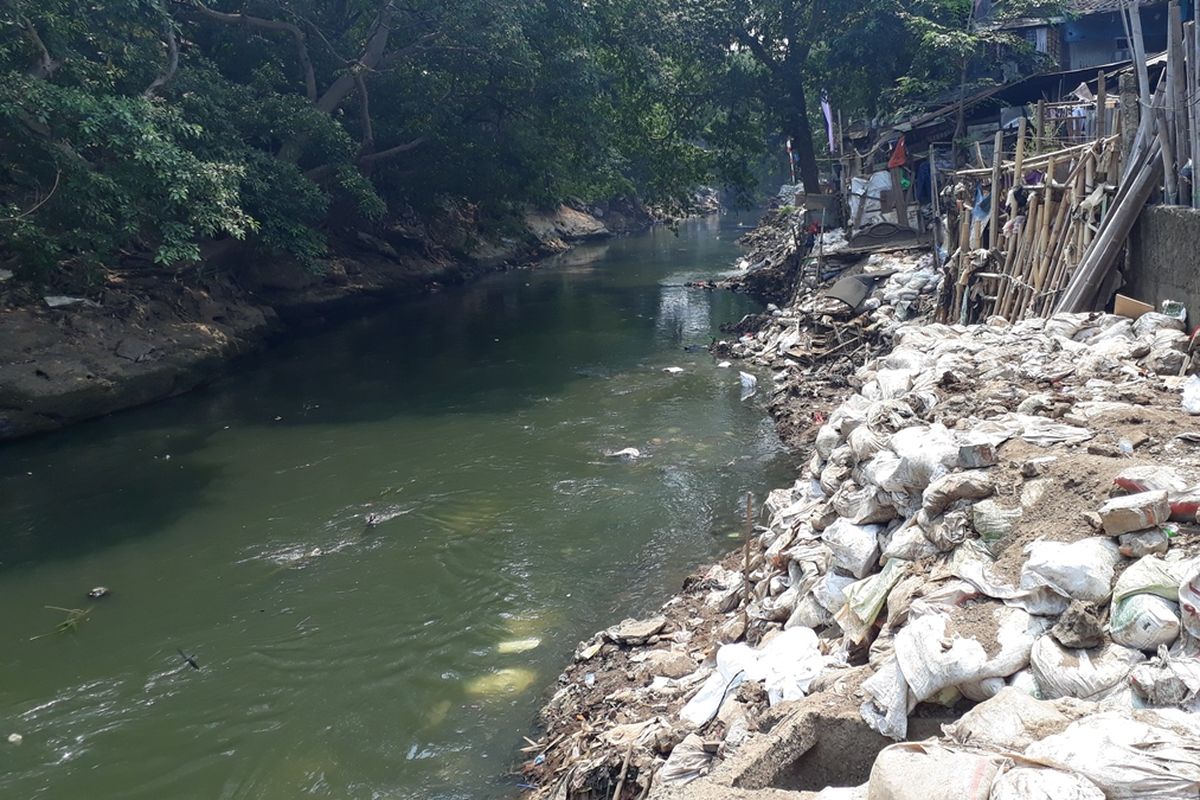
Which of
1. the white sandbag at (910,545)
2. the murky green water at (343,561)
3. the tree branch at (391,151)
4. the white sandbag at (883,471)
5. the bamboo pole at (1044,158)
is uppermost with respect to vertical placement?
the tree branch at (391,151)

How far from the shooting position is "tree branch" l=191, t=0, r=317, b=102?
1527 cm

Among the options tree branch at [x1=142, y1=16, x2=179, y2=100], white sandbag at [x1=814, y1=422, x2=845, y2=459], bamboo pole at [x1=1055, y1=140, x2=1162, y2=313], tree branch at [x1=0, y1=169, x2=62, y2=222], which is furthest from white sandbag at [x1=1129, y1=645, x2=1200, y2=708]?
tree branch at [x1=142, y1=16, x2=179, y2=100]

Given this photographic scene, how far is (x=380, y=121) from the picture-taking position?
19.0 meters

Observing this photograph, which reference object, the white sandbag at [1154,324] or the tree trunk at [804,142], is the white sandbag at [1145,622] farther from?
the tree trunk at [804,142]

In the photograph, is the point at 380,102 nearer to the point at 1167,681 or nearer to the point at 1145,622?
the point at 1145,622

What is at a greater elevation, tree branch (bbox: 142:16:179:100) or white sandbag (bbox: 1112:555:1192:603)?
tree branch (bbox: 142:16:179:100)

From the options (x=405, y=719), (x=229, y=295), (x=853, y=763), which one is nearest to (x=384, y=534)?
(x=405, y=719)

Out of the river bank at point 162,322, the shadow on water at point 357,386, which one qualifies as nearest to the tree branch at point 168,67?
the river bank at point 162,322

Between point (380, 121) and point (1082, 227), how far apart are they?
48.2 ft

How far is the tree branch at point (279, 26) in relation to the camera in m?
15.3

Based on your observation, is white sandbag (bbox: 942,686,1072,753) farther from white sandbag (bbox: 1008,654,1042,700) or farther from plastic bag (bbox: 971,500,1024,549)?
plastic bag (bbox: 971,500,1024,549)

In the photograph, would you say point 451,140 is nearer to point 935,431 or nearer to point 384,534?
point 384,534

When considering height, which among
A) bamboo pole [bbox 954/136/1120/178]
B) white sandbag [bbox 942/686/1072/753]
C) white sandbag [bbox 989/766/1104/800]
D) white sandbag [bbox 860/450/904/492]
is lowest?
white sandbag [bbox 942/686/1072/753]

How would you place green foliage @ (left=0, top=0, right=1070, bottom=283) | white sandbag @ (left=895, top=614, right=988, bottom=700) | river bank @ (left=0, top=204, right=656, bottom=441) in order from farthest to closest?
river bank @ (left=0, top=204, right=656, bottom=441) < green foliage @ (left=0, top=0, right=1070, bottom=283) < white sandbag @ (left=895, top=614, right=988, bottom=700)
